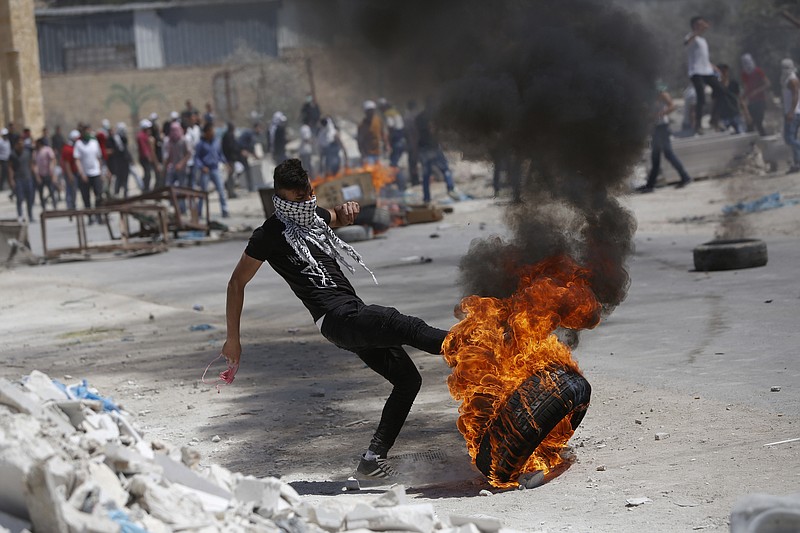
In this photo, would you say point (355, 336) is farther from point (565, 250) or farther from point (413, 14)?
point (413, 14)

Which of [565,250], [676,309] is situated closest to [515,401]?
[565,250]

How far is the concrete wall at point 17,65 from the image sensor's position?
1480 inches

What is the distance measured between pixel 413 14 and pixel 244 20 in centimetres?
3845

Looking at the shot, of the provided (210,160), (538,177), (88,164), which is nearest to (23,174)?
(88,164)

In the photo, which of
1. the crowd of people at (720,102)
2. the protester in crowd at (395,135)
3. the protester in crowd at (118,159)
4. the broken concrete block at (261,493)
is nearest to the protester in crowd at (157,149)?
the protester in crowd at (118,159)

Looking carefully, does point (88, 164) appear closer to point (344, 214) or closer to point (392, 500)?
point (344, 214)

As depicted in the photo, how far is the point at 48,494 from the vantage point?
374 cm

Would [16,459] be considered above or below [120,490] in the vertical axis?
above

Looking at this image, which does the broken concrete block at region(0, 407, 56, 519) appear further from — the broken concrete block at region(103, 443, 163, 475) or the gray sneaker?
the gray sneaker

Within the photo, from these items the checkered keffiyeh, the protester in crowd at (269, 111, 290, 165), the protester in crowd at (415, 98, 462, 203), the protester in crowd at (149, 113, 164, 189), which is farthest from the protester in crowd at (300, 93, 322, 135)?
the checkered keffiyeh

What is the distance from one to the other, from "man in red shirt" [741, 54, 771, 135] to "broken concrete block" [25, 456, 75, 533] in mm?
19091

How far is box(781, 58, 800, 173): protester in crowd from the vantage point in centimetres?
1847

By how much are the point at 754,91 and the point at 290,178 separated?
17659mm

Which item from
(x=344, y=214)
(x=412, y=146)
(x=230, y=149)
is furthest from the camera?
(x=230, y=149)
